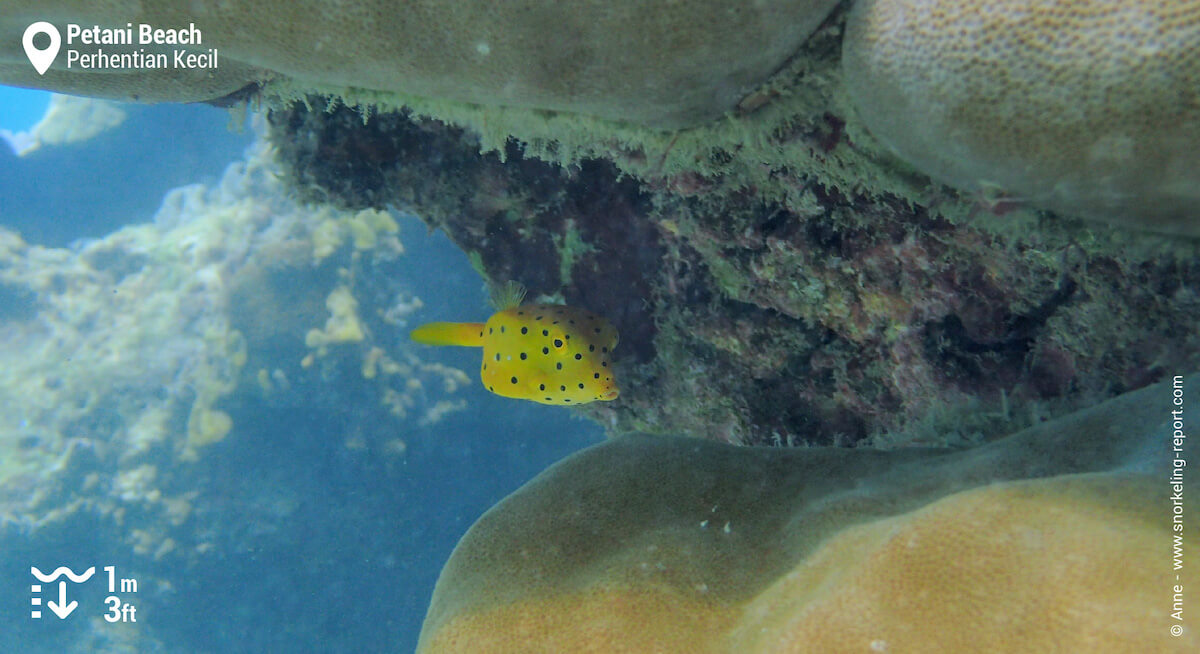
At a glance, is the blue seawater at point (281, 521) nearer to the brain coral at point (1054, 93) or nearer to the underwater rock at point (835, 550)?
the underwater rock at point (835, 550)

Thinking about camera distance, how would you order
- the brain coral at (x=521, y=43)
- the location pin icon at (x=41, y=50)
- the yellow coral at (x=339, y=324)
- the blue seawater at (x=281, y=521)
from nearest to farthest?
1. the brain coral at (x=521, y=43)
2. the location pin icon at (x=41, y=50)
3. the yellow coral at (x=339, y=324)
4. the blue seawater at (x=281, y=521)

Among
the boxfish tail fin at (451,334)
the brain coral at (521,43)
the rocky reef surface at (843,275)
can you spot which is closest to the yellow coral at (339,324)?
the rocky reef surface at (843,275)

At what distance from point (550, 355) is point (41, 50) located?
233 centimetres

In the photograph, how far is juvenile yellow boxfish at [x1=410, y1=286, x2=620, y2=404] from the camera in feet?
10.1

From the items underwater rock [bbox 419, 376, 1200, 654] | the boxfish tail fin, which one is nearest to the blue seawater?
the boxfish tail fin

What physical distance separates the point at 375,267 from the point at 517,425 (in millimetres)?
4369

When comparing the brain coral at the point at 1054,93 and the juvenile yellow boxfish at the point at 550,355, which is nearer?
the brain coral at the point at 1054,93

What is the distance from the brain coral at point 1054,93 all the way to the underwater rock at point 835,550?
2.52 feet

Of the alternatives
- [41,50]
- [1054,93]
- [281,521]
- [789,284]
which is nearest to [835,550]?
[1054,93]

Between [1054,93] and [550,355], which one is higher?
[550,355]

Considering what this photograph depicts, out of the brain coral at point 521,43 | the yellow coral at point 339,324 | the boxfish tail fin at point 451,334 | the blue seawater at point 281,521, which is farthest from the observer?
the blue seawater at point 281,521

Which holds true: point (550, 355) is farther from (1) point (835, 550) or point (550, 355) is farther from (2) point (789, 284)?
(1) point (835, 550)

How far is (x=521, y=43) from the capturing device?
1886 mm

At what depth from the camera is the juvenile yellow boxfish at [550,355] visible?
121 inches
